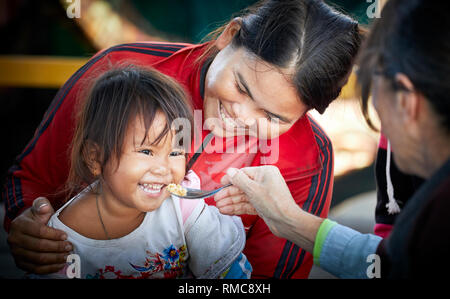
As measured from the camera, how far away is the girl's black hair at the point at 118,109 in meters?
0.86

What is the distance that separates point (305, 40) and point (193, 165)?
1.18 feet

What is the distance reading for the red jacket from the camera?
38.8 inches

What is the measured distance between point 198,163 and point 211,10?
3.58 ft

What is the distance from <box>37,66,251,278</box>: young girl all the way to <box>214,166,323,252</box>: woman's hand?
80mm

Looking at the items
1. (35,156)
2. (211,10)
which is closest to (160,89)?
(35,156)

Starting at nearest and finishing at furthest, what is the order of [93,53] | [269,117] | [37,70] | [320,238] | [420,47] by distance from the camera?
1. [420,47]
2. [320,238]
3. [269,117]
4. [37,70]
5. [93,53]

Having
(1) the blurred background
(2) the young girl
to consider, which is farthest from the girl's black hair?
(1) the blurred background

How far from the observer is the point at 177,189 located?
929mm

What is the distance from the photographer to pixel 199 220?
0.96 meters

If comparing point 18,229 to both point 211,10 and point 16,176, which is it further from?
point 211,10

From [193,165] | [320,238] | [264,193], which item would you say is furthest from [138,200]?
[320,238]

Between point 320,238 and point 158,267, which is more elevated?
point 320,238

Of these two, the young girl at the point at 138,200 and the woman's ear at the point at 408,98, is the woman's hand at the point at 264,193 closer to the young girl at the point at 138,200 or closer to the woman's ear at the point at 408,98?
the young girl at the point at 138,200

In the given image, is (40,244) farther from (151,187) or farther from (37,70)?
(37,70)
